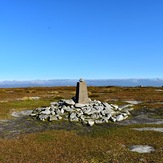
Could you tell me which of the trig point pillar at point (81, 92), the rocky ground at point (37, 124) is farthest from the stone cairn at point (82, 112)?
the rocky ground at point (37, 124)

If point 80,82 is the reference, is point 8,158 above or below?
below

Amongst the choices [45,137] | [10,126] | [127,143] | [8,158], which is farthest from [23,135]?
[127,143]

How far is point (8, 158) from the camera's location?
19.8 m

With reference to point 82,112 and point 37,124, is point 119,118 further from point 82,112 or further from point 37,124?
point 37,124

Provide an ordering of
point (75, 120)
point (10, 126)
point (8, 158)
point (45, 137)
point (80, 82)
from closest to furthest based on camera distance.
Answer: point (8, 158)
point (45, 137)
point (10, 126)
point (75, 120)
point (80, 82)

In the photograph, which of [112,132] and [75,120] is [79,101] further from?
[112,132]

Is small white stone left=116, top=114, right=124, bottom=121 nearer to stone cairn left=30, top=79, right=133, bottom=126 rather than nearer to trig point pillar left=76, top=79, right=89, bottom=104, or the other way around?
stone cairn left=30, top=79, right=133, bottom=126

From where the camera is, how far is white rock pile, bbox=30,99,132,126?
1404 inches

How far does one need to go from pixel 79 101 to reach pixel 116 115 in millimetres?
7927

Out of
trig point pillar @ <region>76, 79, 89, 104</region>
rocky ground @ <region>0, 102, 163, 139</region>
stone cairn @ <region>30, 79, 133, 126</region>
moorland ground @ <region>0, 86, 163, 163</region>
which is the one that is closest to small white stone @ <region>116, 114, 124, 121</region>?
stone cairn @ <region>30, 79, 133, 126</region>

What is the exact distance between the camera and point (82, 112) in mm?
38594

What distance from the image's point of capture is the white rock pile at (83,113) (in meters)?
35.7

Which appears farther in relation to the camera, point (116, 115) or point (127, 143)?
point (116, 115)


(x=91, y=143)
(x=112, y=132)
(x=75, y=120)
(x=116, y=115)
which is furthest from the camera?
(x=116, y=115)
